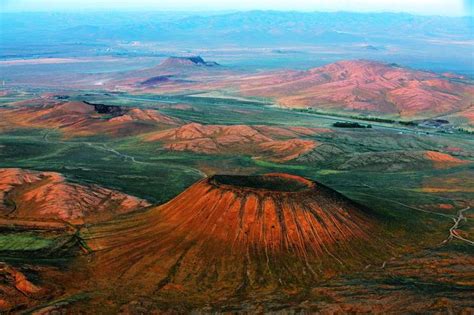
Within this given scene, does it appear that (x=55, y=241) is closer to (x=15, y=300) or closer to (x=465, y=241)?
(x=15, y=300)

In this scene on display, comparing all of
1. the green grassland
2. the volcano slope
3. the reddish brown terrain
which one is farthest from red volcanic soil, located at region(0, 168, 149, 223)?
the reddish brown terrain

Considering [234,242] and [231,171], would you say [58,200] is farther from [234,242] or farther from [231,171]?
[231,171]

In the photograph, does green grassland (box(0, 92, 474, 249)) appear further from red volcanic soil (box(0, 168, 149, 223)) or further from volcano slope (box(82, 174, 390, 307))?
volcano slope (box(82, 174, 390, 307))

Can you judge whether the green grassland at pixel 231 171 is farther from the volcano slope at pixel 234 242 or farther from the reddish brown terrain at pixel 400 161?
the volcano slope at pixel 234 242

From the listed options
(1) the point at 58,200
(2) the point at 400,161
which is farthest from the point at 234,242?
(2) the point at 400,161

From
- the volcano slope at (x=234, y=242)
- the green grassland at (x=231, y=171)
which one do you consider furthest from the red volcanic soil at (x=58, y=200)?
the volcano slope at (x=234, y=242)
